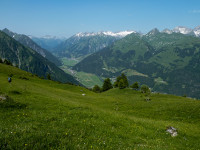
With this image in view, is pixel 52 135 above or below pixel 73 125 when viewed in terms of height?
above

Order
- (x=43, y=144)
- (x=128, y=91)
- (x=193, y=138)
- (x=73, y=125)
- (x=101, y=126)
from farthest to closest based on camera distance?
(x=128, y=91) → (x=193, y=138) → (x=101, y=126) → (x=73, y=125) → (x=43, y=144)

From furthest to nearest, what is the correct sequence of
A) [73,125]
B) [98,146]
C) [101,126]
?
[101,126], [73,125], [98,146]

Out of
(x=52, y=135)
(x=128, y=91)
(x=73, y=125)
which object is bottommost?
(x=128, y=91)

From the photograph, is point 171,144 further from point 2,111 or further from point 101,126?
point 2,111

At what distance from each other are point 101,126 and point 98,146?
548 centimetres

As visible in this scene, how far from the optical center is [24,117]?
1586 cm

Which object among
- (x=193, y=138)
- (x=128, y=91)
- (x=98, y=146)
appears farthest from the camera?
(x=128, y=91)

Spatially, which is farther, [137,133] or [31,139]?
[137,133]

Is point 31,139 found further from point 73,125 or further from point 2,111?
point 2,111

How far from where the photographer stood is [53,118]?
54.9 ft

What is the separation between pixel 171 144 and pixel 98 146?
8917 millimetres

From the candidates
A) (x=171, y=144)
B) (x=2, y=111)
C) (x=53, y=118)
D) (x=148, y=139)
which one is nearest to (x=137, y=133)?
(x=148, y=139)

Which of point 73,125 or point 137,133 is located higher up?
point 73,125

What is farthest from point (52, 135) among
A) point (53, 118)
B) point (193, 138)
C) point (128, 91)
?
point (128, 91)
